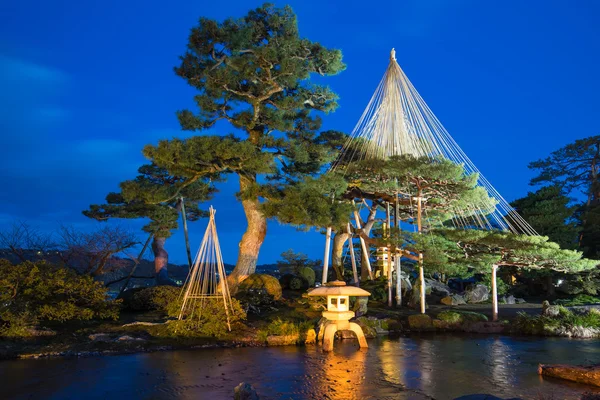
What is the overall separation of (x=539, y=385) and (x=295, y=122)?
12077 mm

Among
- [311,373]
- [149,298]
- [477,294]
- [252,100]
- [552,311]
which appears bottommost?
[311,373]

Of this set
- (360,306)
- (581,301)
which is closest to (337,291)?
(360,306)

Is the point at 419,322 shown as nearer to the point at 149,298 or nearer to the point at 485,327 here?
the point at 485,327

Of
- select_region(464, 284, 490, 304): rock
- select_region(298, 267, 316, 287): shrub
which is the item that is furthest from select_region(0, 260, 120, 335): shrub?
select_region(464, 284, 490, 304): rock

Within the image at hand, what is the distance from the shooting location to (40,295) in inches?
418

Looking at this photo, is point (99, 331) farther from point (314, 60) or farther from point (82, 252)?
point (314, 60)

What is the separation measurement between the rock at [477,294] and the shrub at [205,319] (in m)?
11.7

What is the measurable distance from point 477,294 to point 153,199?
13805mm

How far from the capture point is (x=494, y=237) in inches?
507

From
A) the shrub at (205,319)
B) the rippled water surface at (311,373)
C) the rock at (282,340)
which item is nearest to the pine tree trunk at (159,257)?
the shrub at (205,319)

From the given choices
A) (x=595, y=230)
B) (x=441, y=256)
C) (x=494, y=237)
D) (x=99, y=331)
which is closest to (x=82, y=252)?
(x=99, y=331)

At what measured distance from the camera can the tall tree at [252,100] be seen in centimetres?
1364

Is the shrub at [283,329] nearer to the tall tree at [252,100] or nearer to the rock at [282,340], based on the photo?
the rock at [282,340]

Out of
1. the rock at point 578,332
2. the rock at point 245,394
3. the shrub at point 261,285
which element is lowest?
the rock at point 245,394
